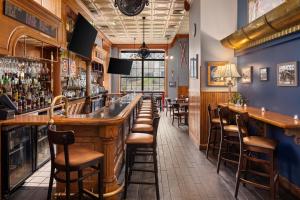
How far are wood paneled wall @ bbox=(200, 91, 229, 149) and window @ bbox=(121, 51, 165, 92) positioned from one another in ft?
33.3

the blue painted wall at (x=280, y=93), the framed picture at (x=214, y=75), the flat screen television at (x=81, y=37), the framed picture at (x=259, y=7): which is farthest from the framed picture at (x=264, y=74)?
the flat screen television at (x=81, y=37)

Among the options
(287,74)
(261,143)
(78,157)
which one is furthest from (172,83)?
(78,157)

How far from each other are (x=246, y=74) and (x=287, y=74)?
1522 millimetres

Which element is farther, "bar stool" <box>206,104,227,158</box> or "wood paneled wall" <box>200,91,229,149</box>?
"wood paneled wall" <box>200,91,229,149</box>

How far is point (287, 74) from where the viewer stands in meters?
3.75

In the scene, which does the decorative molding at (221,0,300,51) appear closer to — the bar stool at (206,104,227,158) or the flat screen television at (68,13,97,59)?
the bar stool at (206,104,227,158)

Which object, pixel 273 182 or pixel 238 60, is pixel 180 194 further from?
pixel 238 60

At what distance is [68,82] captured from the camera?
7.66 metres

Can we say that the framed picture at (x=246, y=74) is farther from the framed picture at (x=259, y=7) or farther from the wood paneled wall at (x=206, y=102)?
the framed picture at (x=259, y=7)

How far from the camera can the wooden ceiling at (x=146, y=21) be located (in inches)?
320

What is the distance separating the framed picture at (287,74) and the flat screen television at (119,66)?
7.95 m

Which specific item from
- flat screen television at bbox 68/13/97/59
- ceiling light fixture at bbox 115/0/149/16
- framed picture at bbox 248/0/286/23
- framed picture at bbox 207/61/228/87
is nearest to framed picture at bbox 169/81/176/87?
flat screen television at bbox 68/13/97/59

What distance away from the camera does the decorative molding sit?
309 centimetres

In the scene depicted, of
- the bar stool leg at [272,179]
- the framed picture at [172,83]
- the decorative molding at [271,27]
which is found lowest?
the bar stool leg at [272,179]
